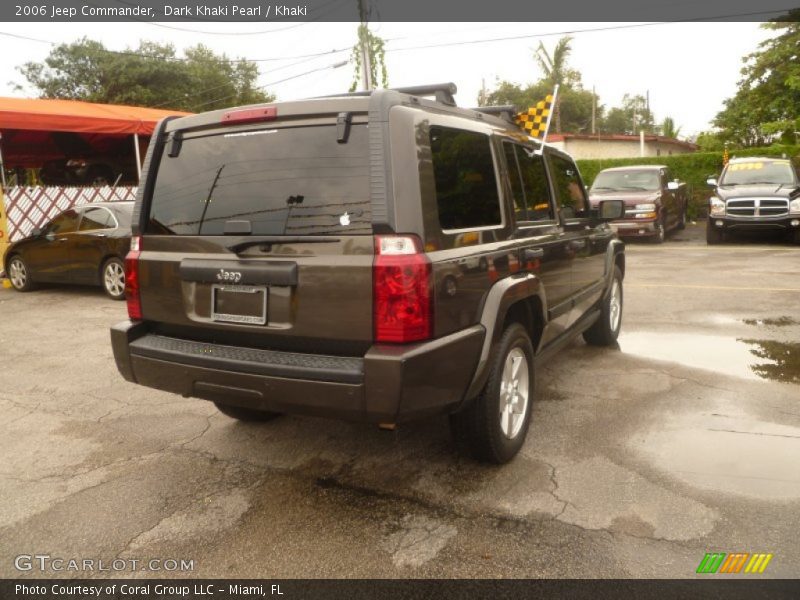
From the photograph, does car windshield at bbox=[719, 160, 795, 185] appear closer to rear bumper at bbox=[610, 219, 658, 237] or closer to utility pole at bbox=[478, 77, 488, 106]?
rear bumper at bbox=[610, 219, 658, 237]

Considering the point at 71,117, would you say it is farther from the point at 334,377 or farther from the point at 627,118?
the point at 627,118

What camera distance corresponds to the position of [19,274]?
10844mm

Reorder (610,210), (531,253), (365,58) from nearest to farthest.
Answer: (531,253) → (610,210) → (365,58)

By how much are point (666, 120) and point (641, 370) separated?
48.4 metres

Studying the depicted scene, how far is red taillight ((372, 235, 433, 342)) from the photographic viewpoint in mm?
2785

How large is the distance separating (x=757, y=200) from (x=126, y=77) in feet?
104

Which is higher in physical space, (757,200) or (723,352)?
(757,200)

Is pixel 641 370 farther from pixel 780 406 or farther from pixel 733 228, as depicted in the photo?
pixel 733 228

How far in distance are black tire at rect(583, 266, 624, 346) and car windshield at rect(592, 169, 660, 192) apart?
10257mm

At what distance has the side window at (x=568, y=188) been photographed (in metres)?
4.78

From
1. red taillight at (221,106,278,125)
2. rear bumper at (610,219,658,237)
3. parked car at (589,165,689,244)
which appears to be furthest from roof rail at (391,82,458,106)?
rear bumper at (610,219,658,237)

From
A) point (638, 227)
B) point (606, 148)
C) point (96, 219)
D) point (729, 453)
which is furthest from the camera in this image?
point (606, 148)

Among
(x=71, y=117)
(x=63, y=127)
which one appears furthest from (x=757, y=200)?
(x=63, y=127)

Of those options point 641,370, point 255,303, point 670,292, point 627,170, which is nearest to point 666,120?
point 627,170
